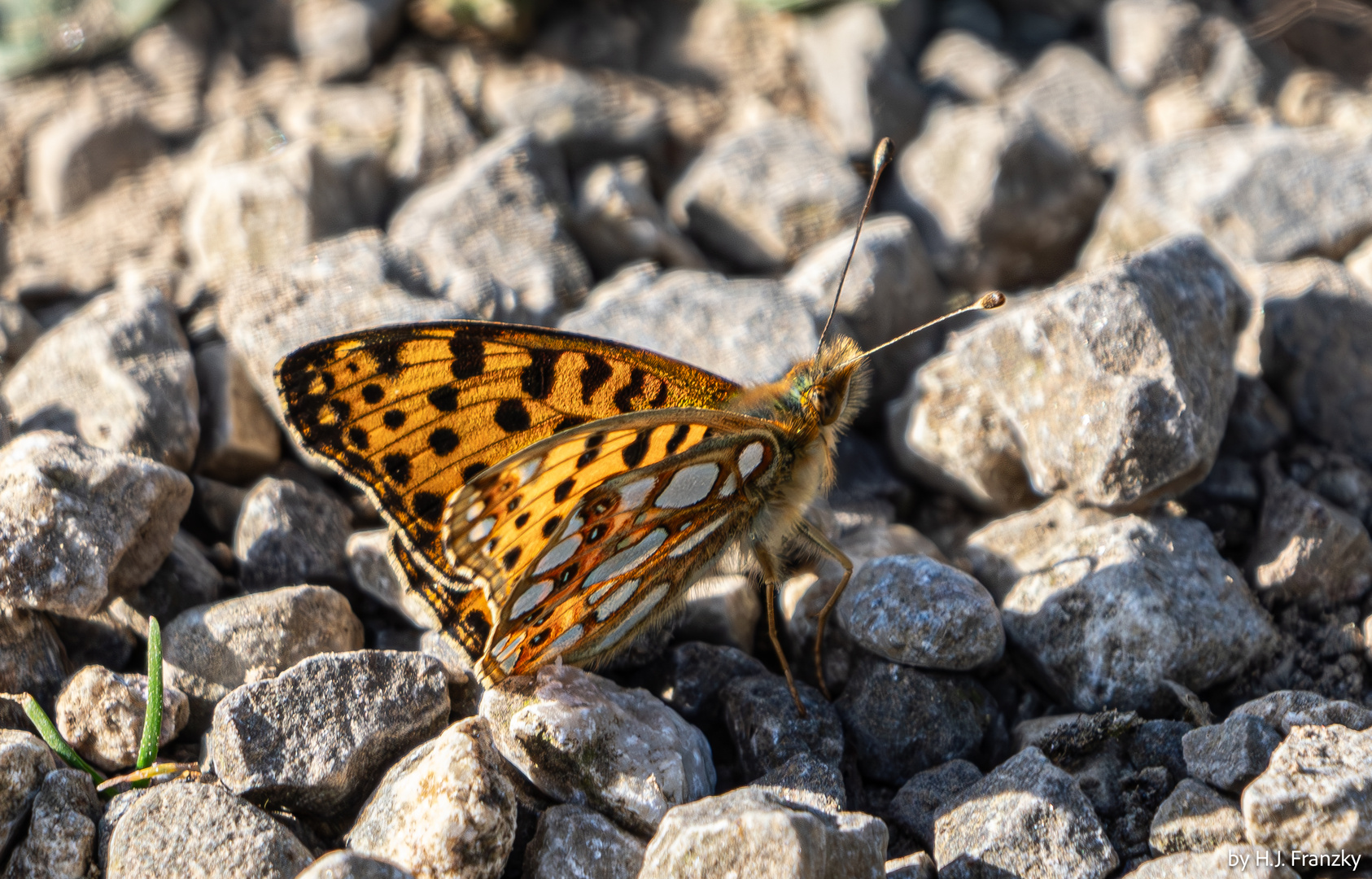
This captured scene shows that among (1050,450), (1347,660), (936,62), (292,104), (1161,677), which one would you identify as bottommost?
(1347,660)

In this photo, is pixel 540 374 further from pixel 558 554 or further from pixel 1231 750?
pixel 1231 750

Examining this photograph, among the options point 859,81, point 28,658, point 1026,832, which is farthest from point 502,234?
point 1026,832

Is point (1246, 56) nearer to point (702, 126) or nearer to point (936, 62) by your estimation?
point (936, 62)

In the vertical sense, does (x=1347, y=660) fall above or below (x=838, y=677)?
below

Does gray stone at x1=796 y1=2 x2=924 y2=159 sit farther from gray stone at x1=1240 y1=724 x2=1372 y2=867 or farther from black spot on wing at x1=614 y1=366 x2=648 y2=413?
gray stone at x1=1240 y1=724 x2=1372 y2=867

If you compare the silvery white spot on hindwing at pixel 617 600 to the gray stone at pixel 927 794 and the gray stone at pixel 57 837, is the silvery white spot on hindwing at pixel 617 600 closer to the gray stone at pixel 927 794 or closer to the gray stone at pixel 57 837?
the gray stone at pixel 927 794

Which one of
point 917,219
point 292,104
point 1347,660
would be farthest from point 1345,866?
point 292,104

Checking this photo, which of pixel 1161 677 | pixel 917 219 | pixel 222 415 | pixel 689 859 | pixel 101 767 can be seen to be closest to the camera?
pixel 689 859

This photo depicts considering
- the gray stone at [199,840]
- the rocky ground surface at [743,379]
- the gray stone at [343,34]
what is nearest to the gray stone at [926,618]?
the rocky ground surface at [743,379]
